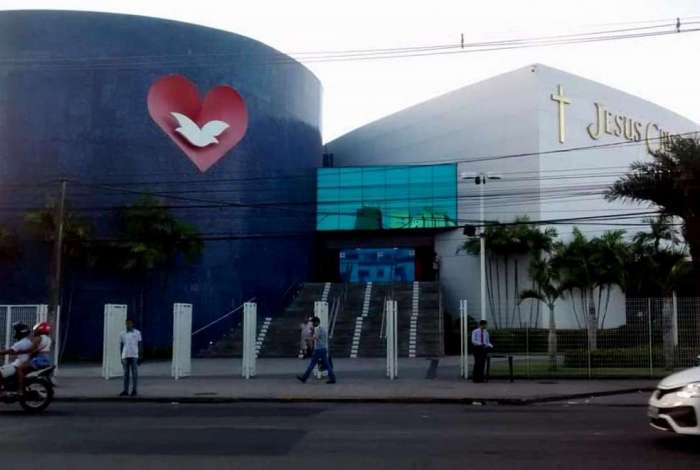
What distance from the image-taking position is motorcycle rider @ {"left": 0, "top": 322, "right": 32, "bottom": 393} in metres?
16.0

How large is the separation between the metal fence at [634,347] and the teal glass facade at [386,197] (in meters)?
22.0

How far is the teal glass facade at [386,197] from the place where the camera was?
4691 centimetres

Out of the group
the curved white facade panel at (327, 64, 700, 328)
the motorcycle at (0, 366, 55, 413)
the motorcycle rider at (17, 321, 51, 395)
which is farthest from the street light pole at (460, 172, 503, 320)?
the curved white facade panel at (327, 64, 700, 328)

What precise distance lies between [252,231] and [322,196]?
7432 millimetres

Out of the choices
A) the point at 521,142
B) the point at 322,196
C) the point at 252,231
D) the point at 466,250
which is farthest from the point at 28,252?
the point at 521,142

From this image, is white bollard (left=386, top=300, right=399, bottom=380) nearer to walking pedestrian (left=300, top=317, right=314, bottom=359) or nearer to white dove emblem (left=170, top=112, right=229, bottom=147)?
walking pedestrian (left=300, top=317, right=314, bottom=359)

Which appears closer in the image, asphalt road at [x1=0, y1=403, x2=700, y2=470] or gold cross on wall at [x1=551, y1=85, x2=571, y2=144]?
asphalt road at [x1=0, y1=403, x2=700, y2=470]

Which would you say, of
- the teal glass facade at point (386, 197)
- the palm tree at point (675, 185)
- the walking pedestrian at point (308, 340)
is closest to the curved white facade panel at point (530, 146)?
the teal glass facade at point (386, 197)

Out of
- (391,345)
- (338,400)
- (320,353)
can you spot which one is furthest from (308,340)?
(338,400)

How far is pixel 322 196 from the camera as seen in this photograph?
48.3m

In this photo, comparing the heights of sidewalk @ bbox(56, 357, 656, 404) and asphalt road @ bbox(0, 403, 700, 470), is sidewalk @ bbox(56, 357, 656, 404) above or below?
below

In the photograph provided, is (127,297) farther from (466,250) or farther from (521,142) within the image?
(521,142)

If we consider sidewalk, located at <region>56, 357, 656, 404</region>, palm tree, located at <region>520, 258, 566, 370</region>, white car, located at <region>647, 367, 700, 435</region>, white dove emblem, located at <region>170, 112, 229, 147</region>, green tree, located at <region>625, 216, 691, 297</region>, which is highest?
white dove emblem, located at <region>170, 112, 229, 147</region>

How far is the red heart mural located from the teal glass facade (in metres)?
8.96
